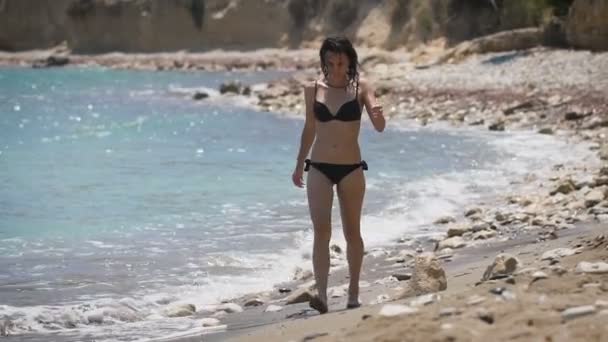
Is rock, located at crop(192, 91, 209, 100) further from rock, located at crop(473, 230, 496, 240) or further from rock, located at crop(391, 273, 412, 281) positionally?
rock, located at crop(391, 273, 412, 281)

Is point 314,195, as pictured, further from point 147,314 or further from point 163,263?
point 163,263

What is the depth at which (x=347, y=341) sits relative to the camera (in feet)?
14.7

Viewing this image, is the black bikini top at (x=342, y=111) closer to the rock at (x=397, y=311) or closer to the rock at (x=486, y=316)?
the rock at (x=397, y=311)

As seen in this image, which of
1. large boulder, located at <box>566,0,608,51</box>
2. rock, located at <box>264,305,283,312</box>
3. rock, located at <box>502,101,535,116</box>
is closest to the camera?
rock, located at <box>264,305,283,312</box>

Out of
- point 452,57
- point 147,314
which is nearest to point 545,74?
point 452,57

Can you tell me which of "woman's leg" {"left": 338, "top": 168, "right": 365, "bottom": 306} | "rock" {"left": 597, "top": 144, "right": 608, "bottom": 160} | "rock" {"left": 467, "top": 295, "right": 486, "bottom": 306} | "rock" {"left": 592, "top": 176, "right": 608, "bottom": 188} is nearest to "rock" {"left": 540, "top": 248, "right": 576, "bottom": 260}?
"woman's leg" {"left": 338, "top": 168, "right": 365, "bottom": 306}

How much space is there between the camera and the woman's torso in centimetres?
605

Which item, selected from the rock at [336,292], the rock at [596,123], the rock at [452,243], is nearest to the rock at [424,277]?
the rock at [336,292]

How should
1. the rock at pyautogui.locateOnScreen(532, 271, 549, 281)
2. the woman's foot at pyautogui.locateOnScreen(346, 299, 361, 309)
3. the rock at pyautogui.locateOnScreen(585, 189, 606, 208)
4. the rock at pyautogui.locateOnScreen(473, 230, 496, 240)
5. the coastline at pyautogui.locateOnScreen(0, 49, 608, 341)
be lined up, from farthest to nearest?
1. the rock at pyautogui.locateOnScreen(585, 189, 606, 208)
2. the rock at pyautogui.locateOnScreen(473, 230, 496, 240)
3. the woman's foot at pyautogui.locateOnScreen(346, 299, 361, 309)
4. the coastline at pyautogui.locateOnScreen(0, 49, 608, 341)
5. the rock at pyautogui.locateOnScreen(532, 271, 549, 281)

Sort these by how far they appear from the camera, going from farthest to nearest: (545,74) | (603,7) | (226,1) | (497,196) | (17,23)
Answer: (17,23)
(226,1)
(603,7)
(545,74)
(497,196)

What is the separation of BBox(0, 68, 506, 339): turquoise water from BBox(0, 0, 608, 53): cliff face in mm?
25965

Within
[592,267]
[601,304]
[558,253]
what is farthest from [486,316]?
[558,253]

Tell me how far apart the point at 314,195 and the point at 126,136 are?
1735 cm

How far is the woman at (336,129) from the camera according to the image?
19.8ft
